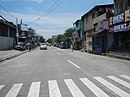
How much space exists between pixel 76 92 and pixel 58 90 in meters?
0.77

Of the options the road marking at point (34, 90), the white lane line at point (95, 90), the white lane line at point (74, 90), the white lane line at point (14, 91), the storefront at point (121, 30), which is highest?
the storefront at point (121, 30)

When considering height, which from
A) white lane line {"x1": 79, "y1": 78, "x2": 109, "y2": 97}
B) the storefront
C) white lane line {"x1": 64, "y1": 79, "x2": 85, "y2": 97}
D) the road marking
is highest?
the storefront

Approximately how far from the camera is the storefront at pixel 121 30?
2511cm

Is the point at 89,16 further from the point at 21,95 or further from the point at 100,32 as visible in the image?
the point at 21,95

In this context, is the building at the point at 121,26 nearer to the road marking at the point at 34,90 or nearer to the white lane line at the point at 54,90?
the white lane line at the point at 54,90

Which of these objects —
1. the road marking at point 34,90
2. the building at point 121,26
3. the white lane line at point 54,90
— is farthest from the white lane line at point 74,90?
the building at point 121,26

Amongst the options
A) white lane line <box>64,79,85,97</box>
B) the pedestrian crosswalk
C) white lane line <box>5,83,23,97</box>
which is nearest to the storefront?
the pedestrian crosswalk

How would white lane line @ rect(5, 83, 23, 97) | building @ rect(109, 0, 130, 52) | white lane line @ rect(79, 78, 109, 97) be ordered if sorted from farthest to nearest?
building @ rect(109, 0, 130, 52)
white lane line @ rect(5, 83, 23, 97)
white lane line @ rect(79, 78, 109, 97)

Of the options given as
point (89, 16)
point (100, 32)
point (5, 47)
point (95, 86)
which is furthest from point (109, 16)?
point (5, 47)

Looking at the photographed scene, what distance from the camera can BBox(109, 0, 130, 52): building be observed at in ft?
83.1

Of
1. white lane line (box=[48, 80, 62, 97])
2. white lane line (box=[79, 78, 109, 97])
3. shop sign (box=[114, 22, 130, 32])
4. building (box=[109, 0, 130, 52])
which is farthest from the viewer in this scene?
building (box=[109, 0, 130, 52])

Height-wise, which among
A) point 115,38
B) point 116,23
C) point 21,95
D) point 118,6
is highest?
point 118,6

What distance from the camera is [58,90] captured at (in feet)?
27.1

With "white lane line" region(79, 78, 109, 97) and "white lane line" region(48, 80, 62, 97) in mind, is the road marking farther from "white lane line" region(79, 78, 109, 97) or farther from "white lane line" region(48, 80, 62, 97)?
"white lane line" region(79, 78, 109, 97)
